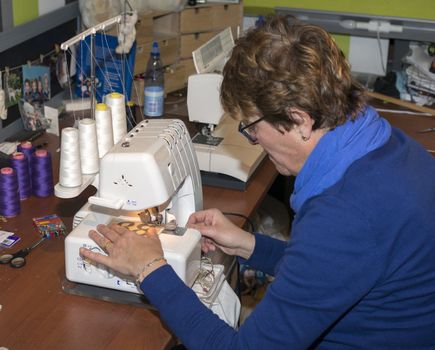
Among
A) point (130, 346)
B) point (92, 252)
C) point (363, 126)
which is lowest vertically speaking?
point (130, 346)

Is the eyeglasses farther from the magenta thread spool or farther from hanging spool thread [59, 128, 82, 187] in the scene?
the magenta thread spool

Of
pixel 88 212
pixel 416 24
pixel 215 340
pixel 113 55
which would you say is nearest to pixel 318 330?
pixel 215 340

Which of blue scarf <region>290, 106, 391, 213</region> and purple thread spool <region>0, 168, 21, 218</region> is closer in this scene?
blue scarf <region>290, 106, 391, 213</region>

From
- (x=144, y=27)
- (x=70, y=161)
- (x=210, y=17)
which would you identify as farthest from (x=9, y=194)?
(x=210, y=17)

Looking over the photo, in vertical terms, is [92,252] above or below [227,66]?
below

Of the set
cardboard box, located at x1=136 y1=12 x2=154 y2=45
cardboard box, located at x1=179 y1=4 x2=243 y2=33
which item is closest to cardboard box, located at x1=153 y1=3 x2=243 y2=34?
cardboard box, located at x1=179 y1=4 x2=243 y2=33

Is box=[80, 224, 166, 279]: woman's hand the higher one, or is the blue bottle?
the blue bottle

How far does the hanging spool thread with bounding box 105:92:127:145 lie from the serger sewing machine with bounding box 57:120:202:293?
27 centimetres

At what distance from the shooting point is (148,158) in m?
1.50

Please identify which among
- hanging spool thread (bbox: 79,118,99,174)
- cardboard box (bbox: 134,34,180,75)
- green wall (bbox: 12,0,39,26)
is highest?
green wall (bbox: 12,0,39,26)

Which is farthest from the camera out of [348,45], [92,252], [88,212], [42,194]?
[348,45]

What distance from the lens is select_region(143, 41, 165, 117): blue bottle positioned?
257cm

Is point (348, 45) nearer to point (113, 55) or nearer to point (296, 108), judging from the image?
point (113, 55)

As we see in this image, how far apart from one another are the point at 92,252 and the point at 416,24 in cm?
222
